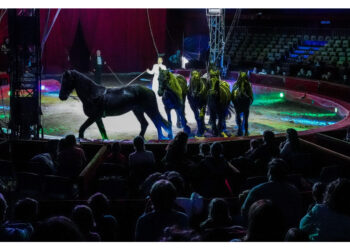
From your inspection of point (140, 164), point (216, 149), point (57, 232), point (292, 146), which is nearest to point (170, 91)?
point (292, 146)

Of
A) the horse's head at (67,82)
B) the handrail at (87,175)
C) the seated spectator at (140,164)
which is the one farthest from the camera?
the horse's head at (67,82)

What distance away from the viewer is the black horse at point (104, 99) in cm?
743

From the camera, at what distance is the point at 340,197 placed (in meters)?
2.89

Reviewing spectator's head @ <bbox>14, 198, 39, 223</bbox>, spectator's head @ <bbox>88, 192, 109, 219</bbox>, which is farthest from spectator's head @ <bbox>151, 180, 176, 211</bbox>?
spectator's head @ <bbox>14, 198, 39, 223</bbox>

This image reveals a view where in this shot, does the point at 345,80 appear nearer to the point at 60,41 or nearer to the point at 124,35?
the point at 124,35

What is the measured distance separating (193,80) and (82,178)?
488cm

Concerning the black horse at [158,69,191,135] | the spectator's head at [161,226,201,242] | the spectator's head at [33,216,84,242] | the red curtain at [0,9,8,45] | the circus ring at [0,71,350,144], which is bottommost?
the circus ring at [0,71,350,144]

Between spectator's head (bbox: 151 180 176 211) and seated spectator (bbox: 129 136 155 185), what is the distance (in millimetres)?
1968

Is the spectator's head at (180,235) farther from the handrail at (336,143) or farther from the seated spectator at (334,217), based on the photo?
the handrail at (336,143)

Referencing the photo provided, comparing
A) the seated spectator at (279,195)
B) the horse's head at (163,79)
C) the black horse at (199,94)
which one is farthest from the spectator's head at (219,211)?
the black horse at (199,94)

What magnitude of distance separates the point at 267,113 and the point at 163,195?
33.4ft

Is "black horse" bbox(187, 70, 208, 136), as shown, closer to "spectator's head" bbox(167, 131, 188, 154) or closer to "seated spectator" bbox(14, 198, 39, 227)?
"spectator's head" bbox(167, 131, 188, 154)

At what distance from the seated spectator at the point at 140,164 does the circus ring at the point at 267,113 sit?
1605 mm

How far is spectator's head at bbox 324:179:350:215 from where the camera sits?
9.38 feet
